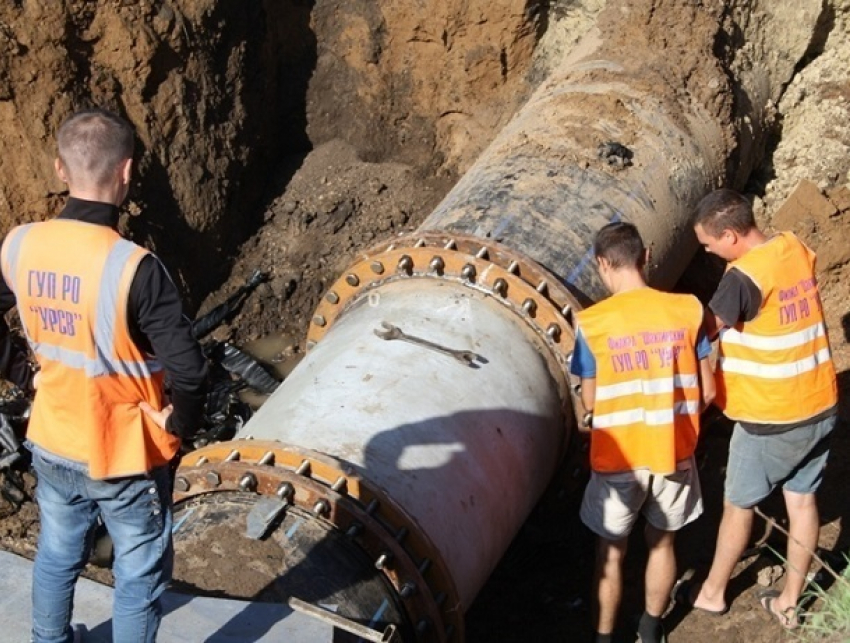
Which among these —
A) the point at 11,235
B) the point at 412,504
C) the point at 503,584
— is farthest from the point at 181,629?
the point at 503,584


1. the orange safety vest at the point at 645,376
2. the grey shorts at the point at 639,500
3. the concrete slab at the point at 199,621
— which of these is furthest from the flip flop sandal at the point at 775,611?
the concrete slab at the point at 199,621

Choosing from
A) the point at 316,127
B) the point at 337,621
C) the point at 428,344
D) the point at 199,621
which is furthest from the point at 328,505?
the point at 316,127

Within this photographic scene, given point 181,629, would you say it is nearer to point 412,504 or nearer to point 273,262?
point 412,504

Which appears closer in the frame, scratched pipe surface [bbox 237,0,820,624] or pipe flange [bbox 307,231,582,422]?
scratched pipe surface [bbox 237,0,820,624]

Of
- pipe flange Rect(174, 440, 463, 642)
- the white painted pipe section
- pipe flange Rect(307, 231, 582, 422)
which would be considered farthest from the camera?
pipe flange Rect(307, 231, 582, 422)

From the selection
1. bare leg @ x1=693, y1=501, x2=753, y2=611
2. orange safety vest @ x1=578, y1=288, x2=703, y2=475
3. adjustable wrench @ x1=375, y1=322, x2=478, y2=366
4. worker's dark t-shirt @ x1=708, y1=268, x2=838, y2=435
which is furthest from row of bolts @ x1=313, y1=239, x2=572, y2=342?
bare leg @ x1=693, y1=501, x2=753, y2=611

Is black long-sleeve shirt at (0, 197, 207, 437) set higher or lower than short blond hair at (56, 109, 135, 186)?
lower

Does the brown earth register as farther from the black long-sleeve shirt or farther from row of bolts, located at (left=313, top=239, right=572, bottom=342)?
the black long-sleeve shirt

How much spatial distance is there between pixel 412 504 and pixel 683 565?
76.6 inches

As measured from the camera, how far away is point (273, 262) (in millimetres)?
7230

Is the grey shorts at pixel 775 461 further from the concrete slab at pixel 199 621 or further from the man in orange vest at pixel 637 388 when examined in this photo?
the concrete slab at pixel 199 621

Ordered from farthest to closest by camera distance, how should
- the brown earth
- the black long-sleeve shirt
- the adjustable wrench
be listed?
the brown earth → the adjustable wrench → the black long-sleeve shirt

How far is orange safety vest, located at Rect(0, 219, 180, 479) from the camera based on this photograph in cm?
256

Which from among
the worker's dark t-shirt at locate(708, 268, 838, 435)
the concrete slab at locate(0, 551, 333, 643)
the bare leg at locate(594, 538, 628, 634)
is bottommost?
the bare leg at locate(594, 538, 628, 634)
